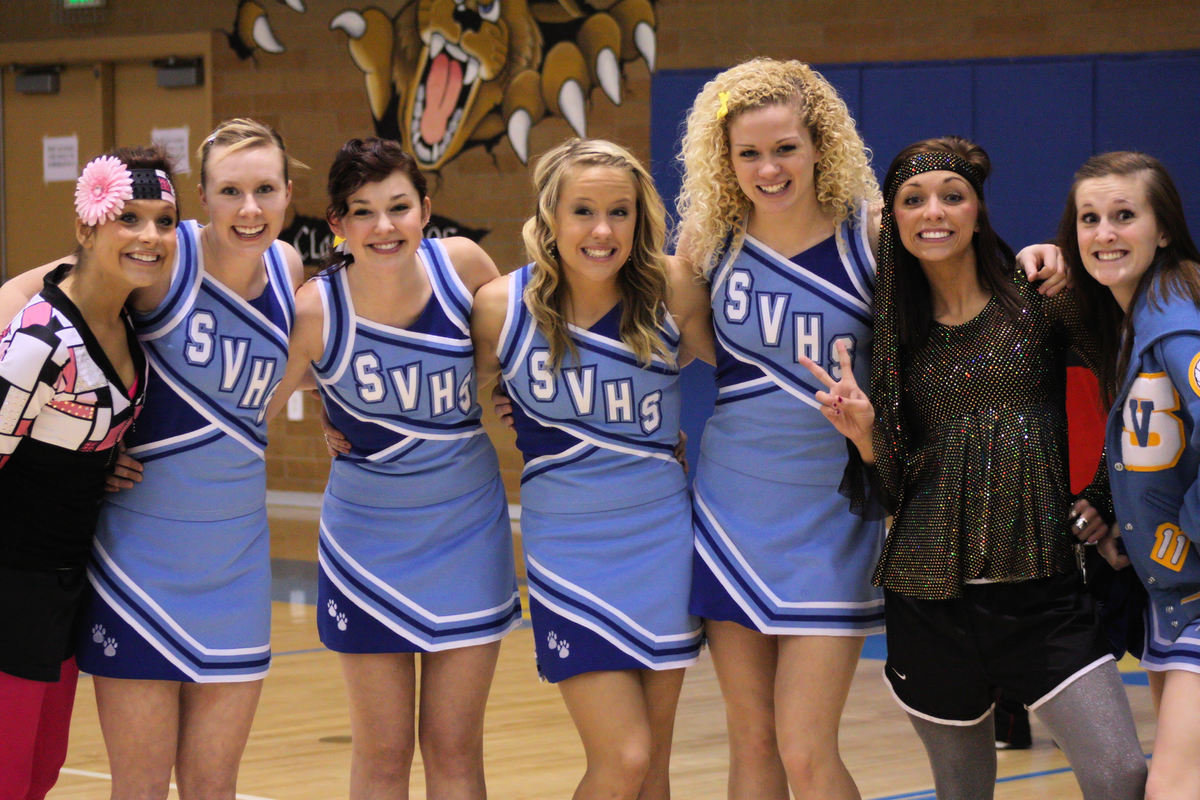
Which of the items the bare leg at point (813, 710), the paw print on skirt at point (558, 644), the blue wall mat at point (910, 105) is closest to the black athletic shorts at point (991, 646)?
the bare leg at point (813, 710)

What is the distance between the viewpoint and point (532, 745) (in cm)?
464

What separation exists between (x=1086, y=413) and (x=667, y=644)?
94 cm

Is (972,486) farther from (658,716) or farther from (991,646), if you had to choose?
(658,716)

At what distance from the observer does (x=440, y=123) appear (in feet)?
27.8

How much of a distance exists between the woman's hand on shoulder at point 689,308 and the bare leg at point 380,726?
0.84m

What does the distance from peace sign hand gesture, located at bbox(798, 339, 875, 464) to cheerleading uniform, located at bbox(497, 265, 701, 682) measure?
33 centimetres

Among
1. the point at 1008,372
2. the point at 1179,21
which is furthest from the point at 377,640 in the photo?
the point at 1179,21

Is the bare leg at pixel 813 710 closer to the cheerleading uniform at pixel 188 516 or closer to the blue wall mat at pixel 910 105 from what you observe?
the cheerleading uniform at pixel 188 516

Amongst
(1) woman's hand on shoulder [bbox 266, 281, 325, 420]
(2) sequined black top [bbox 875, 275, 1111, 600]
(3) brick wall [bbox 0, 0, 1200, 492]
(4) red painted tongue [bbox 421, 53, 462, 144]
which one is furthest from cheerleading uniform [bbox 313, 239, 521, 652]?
(4) red painted tongue [bbox 421, 53, 462, 144]

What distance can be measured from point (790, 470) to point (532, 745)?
6.33ft

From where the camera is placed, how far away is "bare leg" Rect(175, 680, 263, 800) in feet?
9.55

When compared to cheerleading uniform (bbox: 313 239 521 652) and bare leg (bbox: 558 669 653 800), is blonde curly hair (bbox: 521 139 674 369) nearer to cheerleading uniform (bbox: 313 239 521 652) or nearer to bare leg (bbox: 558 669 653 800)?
cheerleading uniform (bbox: 313 239 521 652)

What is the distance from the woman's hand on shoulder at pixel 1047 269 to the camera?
2877mm

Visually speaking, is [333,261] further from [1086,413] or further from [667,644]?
[1086,413]
